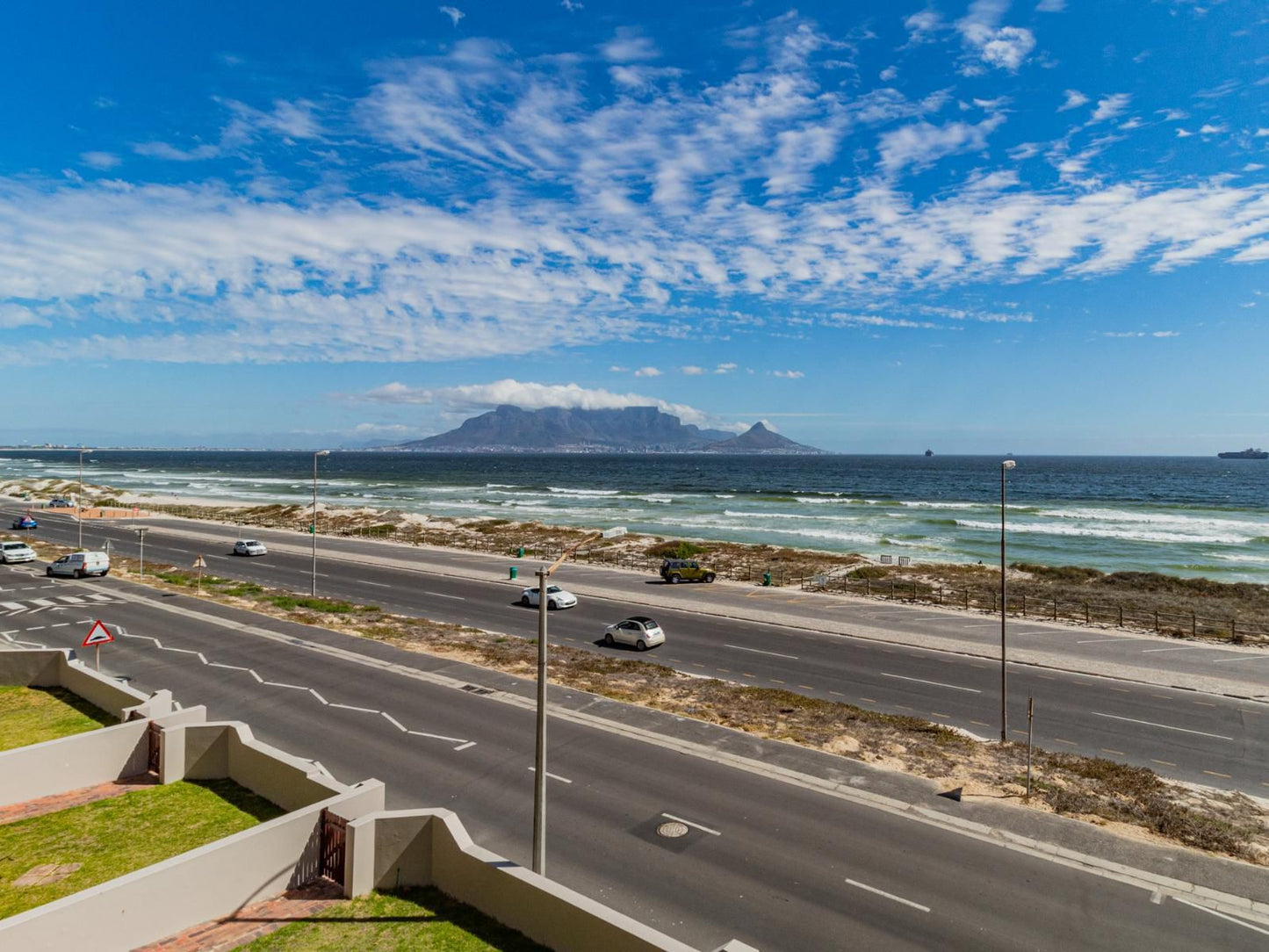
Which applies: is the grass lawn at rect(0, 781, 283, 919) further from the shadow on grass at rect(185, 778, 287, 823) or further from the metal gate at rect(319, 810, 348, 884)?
the metal gate at rect(319, 810, 348, 884)

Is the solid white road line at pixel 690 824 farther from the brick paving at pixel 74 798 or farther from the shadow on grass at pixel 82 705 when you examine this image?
the shadow on grass at pixel 82 705

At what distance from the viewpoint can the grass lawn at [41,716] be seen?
1916cm

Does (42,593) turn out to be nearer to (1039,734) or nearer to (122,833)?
(122,833)

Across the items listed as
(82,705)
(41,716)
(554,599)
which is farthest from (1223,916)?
(554,599)

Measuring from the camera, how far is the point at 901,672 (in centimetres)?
2753

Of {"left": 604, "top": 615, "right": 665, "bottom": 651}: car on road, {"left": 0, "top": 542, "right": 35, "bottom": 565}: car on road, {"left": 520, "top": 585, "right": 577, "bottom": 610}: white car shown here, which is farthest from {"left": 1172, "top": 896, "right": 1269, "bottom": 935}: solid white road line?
{"left": 0, "top": 542, "right": 35, "bottom": 565}: car on road

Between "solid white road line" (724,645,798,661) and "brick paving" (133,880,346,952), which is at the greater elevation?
"brick paving" (133,880,346,952)

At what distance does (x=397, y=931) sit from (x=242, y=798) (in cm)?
683

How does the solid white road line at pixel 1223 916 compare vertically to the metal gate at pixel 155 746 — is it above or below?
below

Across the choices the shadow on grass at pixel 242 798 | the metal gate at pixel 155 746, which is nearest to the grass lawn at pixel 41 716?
the metal gate at pixel 155 746

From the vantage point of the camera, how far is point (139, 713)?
1844cm

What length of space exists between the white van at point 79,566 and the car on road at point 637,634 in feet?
125

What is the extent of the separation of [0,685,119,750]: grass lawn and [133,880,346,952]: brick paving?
10925 millimetres

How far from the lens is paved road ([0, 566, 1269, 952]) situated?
11.8 m
